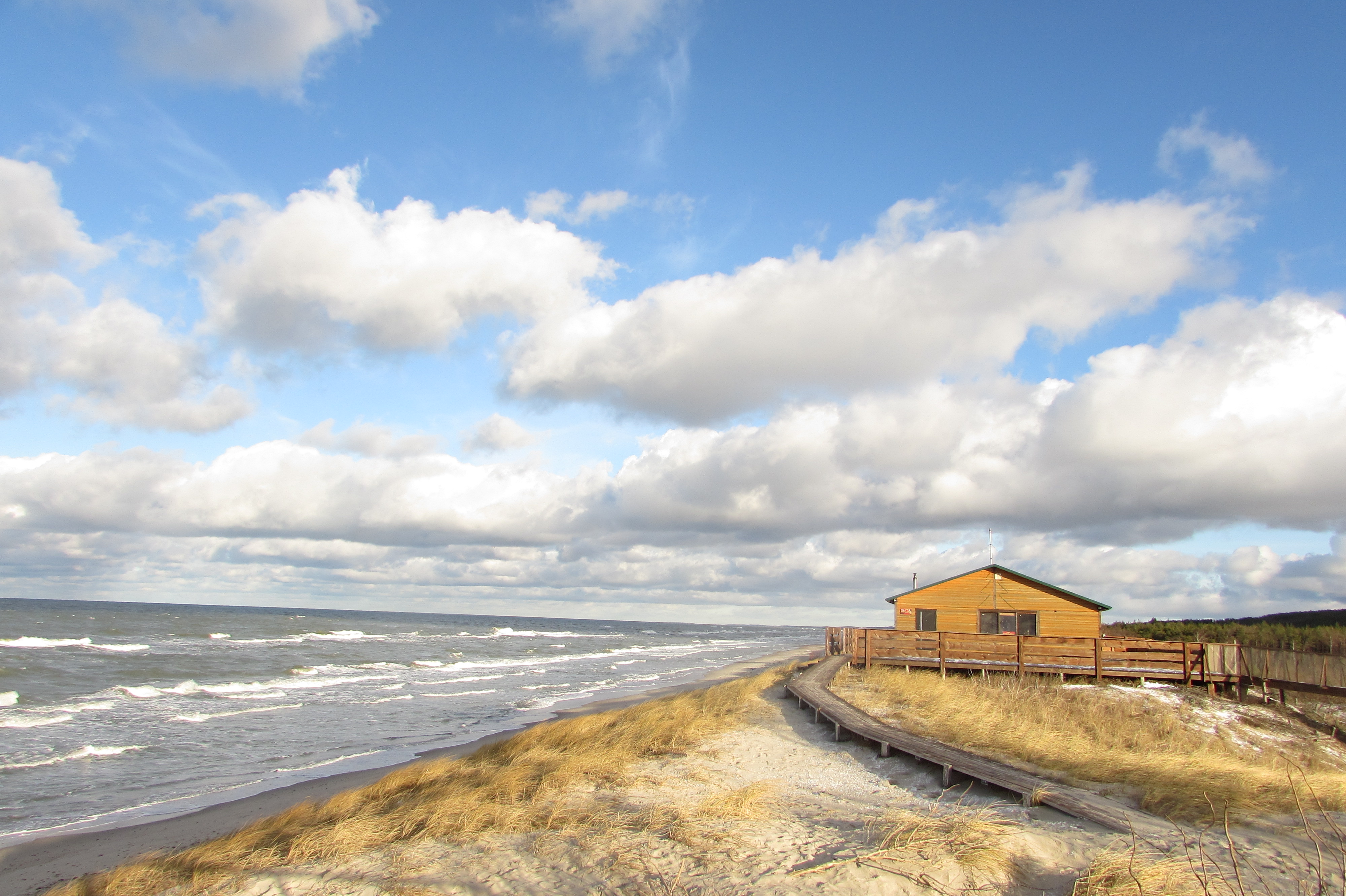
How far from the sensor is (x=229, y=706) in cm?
2325

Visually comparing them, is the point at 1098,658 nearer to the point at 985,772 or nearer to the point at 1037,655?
the point at 1037,655

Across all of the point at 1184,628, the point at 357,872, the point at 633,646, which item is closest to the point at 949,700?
the point at 357,872

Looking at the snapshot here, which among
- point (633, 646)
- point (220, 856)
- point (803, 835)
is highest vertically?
point (803, 835)

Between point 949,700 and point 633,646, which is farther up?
point 949,700

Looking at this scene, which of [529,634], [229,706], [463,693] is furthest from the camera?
[529,634]

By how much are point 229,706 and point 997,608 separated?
2674 cm

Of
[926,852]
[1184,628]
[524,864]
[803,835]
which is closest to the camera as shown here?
[926,852]

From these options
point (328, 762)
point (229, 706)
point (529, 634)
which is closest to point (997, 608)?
point (328, 762)

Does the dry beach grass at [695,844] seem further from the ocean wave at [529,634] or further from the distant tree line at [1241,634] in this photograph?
the ocean wave at [529,634]

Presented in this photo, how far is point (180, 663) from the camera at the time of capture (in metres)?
33.8

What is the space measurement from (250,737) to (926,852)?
17198 mm

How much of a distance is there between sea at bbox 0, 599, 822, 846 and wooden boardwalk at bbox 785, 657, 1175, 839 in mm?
8688

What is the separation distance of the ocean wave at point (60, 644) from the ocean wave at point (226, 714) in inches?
1055

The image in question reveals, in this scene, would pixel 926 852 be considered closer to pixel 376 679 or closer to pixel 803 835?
pixel 803 835
